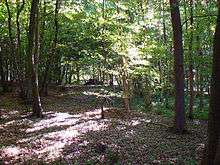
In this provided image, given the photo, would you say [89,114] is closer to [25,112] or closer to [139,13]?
[25,112]

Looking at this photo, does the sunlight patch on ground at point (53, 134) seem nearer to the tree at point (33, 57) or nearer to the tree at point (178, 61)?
the tree at point (33, 57)

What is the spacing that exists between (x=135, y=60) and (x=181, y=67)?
4859 mm

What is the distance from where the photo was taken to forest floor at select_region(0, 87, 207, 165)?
12.9 m

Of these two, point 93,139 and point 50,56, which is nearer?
point 93,139

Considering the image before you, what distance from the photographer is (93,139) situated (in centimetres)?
1546

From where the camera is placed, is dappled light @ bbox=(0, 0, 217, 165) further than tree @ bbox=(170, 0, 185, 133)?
No

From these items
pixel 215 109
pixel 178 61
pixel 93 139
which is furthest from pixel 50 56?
pixel 215 109

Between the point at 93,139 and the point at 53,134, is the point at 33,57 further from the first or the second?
the point at 93,139

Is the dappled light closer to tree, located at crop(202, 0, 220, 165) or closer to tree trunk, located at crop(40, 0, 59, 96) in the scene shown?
tree, located at crop(202, 0, 220, 165)

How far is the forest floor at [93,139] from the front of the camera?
42.3ft

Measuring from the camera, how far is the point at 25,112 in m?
22.8

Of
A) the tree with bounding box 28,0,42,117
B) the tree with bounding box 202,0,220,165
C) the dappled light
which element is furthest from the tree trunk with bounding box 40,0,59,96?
the tree with bounding box 202,0,220,165

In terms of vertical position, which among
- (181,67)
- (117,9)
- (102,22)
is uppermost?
(117,9)

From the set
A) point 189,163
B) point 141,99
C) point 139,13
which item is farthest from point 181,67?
point 141,99
